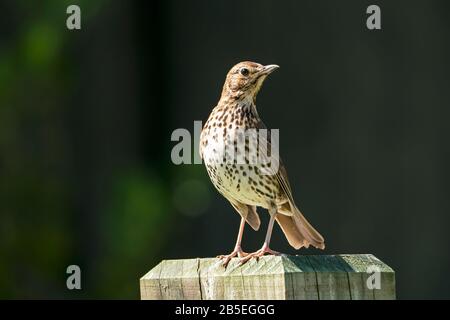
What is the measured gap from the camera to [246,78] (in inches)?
173

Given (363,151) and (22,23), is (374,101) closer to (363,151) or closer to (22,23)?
(363,151)

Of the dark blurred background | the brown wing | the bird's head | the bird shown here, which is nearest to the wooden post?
the bird

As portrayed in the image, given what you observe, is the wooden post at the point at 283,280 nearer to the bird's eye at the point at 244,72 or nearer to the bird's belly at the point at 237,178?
the bird's belly at the point at 237,178

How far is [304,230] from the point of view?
168 inches

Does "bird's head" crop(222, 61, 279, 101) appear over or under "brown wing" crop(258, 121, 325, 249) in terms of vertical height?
over

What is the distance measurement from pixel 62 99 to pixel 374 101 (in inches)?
81.7

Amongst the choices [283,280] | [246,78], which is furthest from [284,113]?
[283,280]

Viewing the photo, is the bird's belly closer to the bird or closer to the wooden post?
the bird

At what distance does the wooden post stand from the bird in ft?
3.36

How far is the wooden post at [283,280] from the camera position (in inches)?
112

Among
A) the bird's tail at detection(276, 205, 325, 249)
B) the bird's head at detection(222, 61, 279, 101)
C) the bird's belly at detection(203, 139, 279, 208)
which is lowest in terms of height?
the bird's tail at detection(276, 205, 325, 249)

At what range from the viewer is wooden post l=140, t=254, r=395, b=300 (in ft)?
9.34

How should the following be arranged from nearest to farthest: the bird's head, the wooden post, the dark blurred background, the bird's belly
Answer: the wooden post
the bird's belly
the bird's head
the dark blurred background

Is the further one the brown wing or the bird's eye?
the bird's eye
